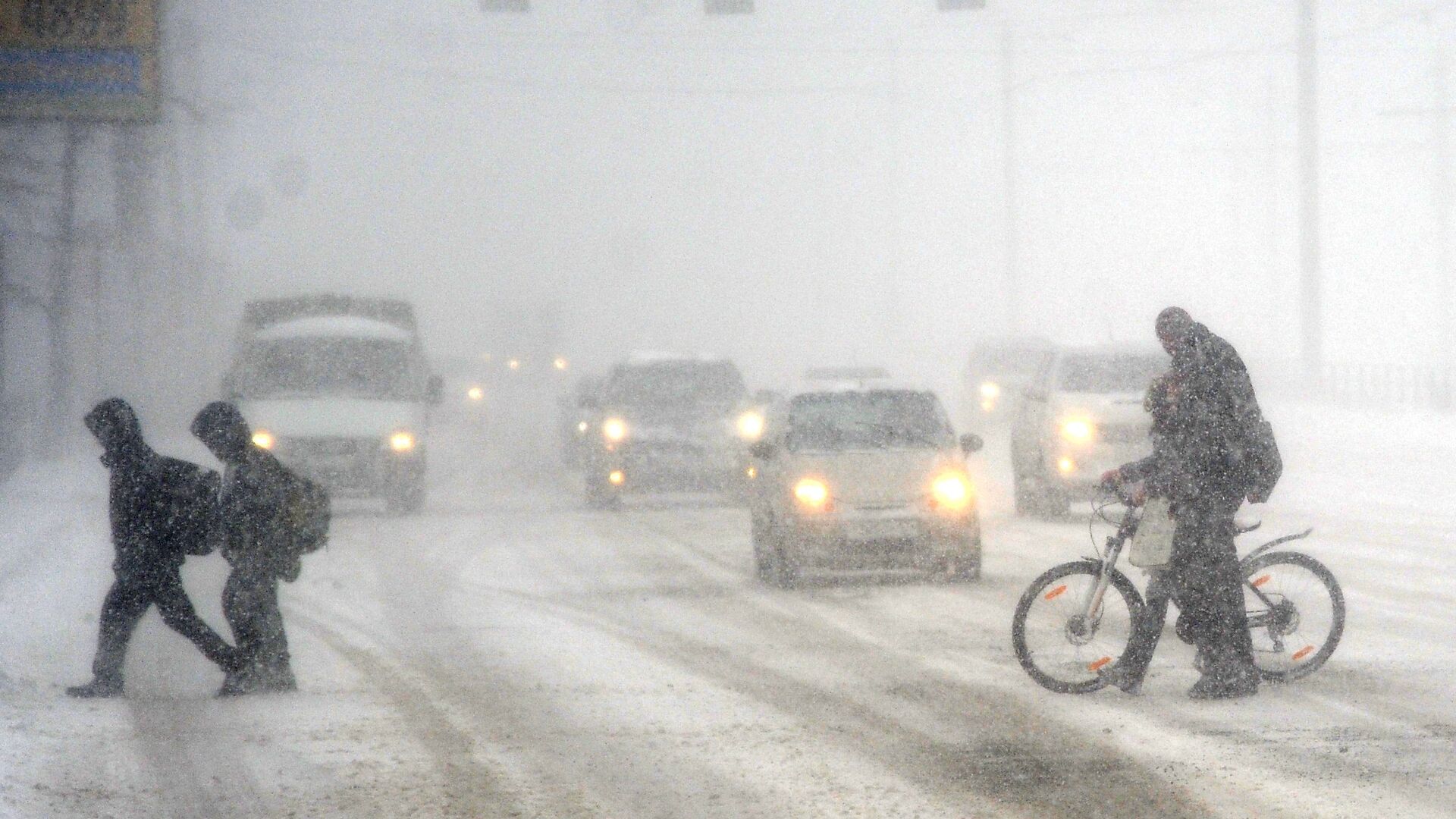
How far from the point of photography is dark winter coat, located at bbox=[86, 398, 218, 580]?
9906 mm

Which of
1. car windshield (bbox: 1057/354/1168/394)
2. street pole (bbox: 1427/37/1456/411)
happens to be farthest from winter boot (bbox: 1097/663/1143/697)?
street pole (bbox: 1427/37/1456/411)

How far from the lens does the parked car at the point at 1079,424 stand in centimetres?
2059

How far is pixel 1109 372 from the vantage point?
70.2 feet

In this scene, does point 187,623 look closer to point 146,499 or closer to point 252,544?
point 252,544

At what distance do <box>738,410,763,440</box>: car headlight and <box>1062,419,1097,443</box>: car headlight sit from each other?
4304 mm

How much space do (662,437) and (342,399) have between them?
3.88 metres

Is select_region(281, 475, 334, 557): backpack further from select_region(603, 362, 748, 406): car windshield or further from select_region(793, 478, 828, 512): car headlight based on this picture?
select_region(603, 362, 748, 406): car windshield

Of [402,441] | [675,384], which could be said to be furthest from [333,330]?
[675,384]

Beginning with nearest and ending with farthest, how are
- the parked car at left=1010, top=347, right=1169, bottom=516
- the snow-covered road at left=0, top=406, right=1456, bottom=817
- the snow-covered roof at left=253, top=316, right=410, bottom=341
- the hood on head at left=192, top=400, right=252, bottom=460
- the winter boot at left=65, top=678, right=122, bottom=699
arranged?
the snow-covered road at left=0, top=406, right=1456, bottom=817, the winter boot at left=65, top=678, right=122, bottom=699, the hood on head at left=192, top=400, right=252, bottom=460, the parked car at left=1010, top=347, right=1169, bottom=516, the snow-covered roof at left=253, top=316, right=410, bottom=341

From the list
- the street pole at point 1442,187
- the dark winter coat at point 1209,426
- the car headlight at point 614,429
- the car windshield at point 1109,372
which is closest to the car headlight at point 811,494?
the dark winter coat at point 1209,426

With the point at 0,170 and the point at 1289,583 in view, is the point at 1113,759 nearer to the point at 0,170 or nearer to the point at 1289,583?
the point at 1289,583

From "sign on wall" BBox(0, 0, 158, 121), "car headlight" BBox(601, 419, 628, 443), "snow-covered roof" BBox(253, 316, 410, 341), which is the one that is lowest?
"car headlight" BBox(601, 419, 628, 443)

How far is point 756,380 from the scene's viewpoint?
275ft

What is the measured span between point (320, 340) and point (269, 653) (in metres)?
15.8
